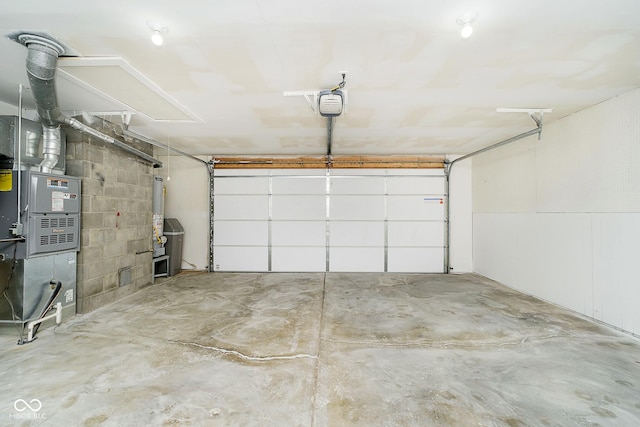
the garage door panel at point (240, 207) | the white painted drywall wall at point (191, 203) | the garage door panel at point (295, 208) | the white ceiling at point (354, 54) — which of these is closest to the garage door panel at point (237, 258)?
the white painted drywall wall at point (191, 203)

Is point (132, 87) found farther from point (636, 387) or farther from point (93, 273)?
point (636, 387)

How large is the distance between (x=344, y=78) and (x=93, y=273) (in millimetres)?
4029

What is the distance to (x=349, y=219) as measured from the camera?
6.12 meters

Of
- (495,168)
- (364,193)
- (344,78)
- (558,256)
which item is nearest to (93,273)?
(344,78)

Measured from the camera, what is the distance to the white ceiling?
1.75 m

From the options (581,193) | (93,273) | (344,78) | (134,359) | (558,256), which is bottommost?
(134,359)

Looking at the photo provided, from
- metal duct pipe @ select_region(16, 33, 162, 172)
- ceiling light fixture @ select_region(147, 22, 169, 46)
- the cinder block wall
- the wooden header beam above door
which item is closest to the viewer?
ceiling light fixture @ select_region(147, 22, 169, 46)

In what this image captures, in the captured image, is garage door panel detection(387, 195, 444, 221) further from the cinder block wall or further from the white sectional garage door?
the cinder block wall

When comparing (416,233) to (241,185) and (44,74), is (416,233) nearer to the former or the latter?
(241,185)

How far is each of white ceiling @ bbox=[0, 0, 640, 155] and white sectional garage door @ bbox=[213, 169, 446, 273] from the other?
2330 millimetres

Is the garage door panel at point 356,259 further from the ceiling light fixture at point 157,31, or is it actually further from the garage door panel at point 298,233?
the ceiling light fixture at point 157,31

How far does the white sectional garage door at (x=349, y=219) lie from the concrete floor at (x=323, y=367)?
7.26 ft

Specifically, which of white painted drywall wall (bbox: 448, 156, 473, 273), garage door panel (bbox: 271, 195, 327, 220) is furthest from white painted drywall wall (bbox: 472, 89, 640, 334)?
garage door panel (bbox: 271, 195, 327, 220)

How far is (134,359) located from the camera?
7.90ft
